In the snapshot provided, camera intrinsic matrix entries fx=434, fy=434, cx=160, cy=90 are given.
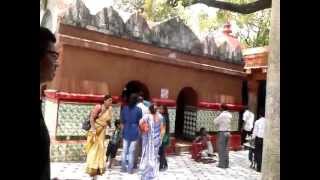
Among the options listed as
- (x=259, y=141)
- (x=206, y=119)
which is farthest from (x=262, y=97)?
(x=206, y=119)

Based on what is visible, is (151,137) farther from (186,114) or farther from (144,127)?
(186,114)

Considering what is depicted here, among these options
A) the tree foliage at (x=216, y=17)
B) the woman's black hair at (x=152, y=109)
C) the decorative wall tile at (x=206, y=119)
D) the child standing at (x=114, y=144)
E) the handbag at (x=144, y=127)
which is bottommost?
the child standing at (x=114, y=144)

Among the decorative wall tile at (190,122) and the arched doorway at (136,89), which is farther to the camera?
the decorative wall tile at (190,122)

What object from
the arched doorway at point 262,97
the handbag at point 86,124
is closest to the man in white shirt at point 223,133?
the arched doorway at point 262,97

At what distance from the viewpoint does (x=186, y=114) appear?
282 cm

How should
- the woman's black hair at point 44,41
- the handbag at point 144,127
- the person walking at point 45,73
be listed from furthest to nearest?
the handbag at point 144,127
the woman's black hair at point 44,41
the person walking at point 45,73

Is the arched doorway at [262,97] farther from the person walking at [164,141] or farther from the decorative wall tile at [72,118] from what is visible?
the decorative wall tile at [72,118]

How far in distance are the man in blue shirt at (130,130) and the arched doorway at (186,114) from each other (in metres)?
0.27

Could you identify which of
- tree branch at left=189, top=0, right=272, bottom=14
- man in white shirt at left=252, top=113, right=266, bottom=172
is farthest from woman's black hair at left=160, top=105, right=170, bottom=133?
tree branch at left=189, top=0, right=272, bottom=14

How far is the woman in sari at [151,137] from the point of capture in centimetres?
265

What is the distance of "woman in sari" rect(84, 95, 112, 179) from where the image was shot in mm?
2477

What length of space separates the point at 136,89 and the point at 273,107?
34.4 inches

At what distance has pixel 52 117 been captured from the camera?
2.43 meters
